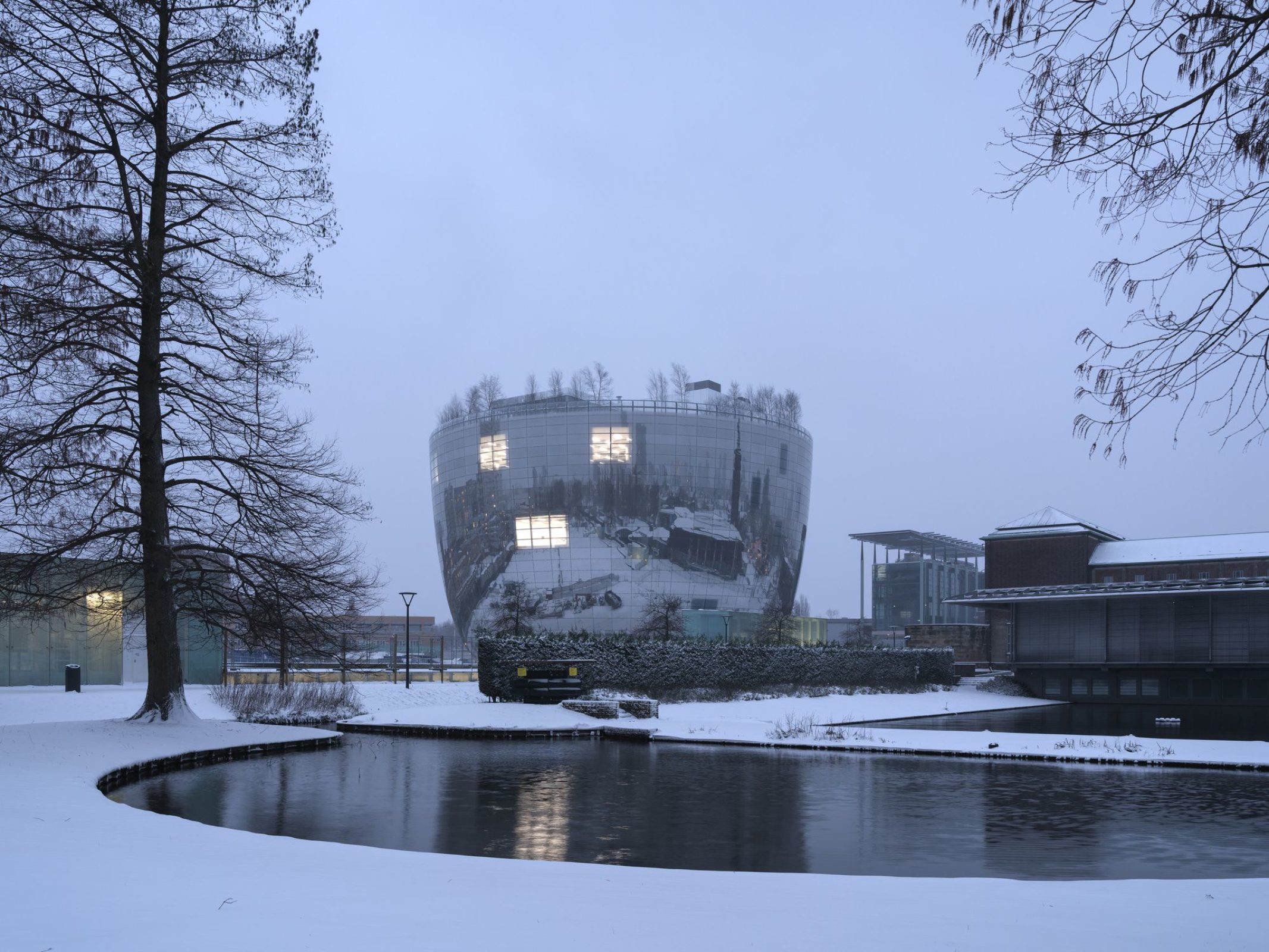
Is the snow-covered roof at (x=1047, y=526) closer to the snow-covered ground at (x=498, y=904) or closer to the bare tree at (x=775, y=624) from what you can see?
the bare tree at (x=775, y=624)

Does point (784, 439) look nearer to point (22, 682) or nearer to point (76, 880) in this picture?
point (22, 682)

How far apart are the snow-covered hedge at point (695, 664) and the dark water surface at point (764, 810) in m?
12.1

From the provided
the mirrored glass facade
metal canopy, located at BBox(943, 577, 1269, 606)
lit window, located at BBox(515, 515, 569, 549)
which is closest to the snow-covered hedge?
metal canopy, located at BBox(943, 577, 1269, 606)

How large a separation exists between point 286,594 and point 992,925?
17.8 metres

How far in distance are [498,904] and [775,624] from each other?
74611 mm

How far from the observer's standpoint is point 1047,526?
218ft

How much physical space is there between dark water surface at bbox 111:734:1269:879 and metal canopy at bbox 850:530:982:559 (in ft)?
288

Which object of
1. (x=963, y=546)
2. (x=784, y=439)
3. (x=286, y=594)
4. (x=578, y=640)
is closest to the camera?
(x=286, y=594)

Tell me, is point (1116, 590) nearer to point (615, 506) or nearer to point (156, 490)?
point (156, 490)

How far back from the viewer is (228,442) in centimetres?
2316

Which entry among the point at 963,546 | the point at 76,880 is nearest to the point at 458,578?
the point at 963,546

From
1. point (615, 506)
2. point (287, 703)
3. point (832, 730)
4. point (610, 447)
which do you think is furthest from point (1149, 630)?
point (610, 447)

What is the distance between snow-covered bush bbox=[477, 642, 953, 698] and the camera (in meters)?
33.6

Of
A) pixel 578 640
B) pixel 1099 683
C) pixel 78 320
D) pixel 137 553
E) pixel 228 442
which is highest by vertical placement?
pixel 78 320
